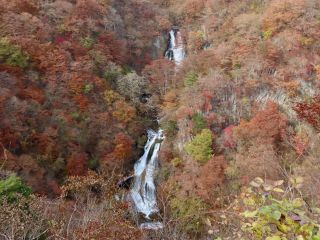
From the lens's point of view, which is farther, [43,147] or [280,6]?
[280,6]

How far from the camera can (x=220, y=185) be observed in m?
22.6

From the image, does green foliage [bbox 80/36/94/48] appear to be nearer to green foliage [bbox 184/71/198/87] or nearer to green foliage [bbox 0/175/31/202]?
green foliage [bbox 184/71/198/87]

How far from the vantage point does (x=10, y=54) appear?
87.9 ft

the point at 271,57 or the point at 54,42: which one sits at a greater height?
the point at 54,42

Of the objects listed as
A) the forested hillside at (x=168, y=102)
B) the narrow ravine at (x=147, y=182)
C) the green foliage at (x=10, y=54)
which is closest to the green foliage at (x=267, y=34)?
the forested hillside at (x=168, y=102)

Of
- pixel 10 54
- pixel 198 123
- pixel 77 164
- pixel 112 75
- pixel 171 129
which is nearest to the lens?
pixel 77 164

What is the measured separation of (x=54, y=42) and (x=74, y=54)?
7.32 ft

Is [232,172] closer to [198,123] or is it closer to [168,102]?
[198,123]

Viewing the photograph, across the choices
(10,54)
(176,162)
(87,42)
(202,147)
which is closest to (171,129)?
(176,162)

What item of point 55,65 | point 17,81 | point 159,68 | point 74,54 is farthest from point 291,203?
point 159,68

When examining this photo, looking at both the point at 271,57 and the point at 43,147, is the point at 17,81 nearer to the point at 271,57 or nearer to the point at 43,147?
the point at 43,147

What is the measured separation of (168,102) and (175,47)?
13.0m

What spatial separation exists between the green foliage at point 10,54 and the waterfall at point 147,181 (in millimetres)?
13111

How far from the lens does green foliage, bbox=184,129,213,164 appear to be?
2470cm
